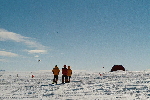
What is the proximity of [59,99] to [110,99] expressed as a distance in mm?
1935

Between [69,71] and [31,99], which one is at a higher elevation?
[69,71]

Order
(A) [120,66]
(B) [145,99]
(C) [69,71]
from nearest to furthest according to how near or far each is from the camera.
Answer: (B) [145,99] → (C) [69,71] → (A) [120,66]

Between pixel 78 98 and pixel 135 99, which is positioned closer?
pixel 135 99

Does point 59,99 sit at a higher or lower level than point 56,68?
lower

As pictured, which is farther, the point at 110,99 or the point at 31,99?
the point at 31,99

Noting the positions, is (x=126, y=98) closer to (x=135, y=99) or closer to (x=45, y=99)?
(x=135, y=99)

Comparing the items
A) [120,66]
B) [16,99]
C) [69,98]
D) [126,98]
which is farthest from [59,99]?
[120,66]

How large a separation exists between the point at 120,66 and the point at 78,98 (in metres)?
41.8

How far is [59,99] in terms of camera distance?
714cm

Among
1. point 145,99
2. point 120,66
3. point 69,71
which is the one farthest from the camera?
point 120,66

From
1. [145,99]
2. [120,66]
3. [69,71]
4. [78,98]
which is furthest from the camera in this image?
[120,66]

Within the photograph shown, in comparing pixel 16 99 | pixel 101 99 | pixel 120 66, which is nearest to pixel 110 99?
pixel 101 99

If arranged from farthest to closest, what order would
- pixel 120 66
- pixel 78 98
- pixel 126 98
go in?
pixel 120 66, pixel 78 98, pixel 126 98

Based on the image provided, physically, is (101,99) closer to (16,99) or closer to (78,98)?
(78,98)
